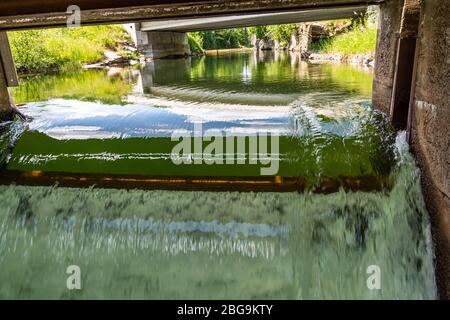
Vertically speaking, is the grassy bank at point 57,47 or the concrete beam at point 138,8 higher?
the concrete beam at point 138,8

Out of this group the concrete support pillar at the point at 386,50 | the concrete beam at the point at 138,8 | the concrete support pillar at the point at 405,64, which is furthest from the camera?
the concrete beam at the point at 138,8

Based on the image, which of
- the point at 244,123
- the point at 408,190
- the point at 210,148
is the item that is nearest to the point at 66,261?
the point at 210,148

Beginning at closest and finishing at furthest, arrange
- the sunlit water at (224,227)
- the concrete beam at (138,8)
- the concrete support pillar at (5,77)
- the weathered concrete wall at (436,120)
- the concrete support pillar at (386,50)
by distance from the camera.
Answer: the weathered concrete wall at (436,120) < the sunlit water at (224,227) < the concrete support pillar at (386,50) < the concrete beam at (138,8) < the concrete support pillar at (5,77)

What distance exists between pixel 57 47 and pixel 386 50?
1701 cm

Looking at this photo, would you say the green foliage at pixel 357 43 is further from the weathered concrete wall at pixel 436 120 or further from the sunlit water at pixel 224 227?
the weathered concrete wall at pixel 436 120

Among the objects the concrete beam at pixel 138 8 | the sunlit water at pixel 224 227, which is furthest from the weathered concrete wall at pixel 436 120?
the concrete beam at pixel 138 8

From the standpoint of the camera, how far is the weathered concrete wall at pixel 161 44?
76.0 feet

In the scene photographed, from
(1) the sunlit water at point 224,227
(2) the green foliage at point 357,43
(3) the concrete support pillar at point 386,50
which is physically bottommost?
(1) the sunlit water at point 224,227

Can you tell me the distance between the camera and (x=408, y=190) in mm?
3469

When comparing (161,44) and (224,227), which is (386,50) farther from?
(161,44)

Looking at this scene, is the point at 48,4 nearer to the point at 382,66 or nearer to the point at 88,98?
the point at 88,98

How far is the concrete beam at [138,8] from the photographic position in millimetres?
4305

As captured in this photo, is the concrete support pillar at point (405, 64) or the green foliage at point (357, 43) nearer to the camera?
the concrete support pillar at point (405, 64)

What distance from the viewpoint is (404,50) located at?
3.92 m
